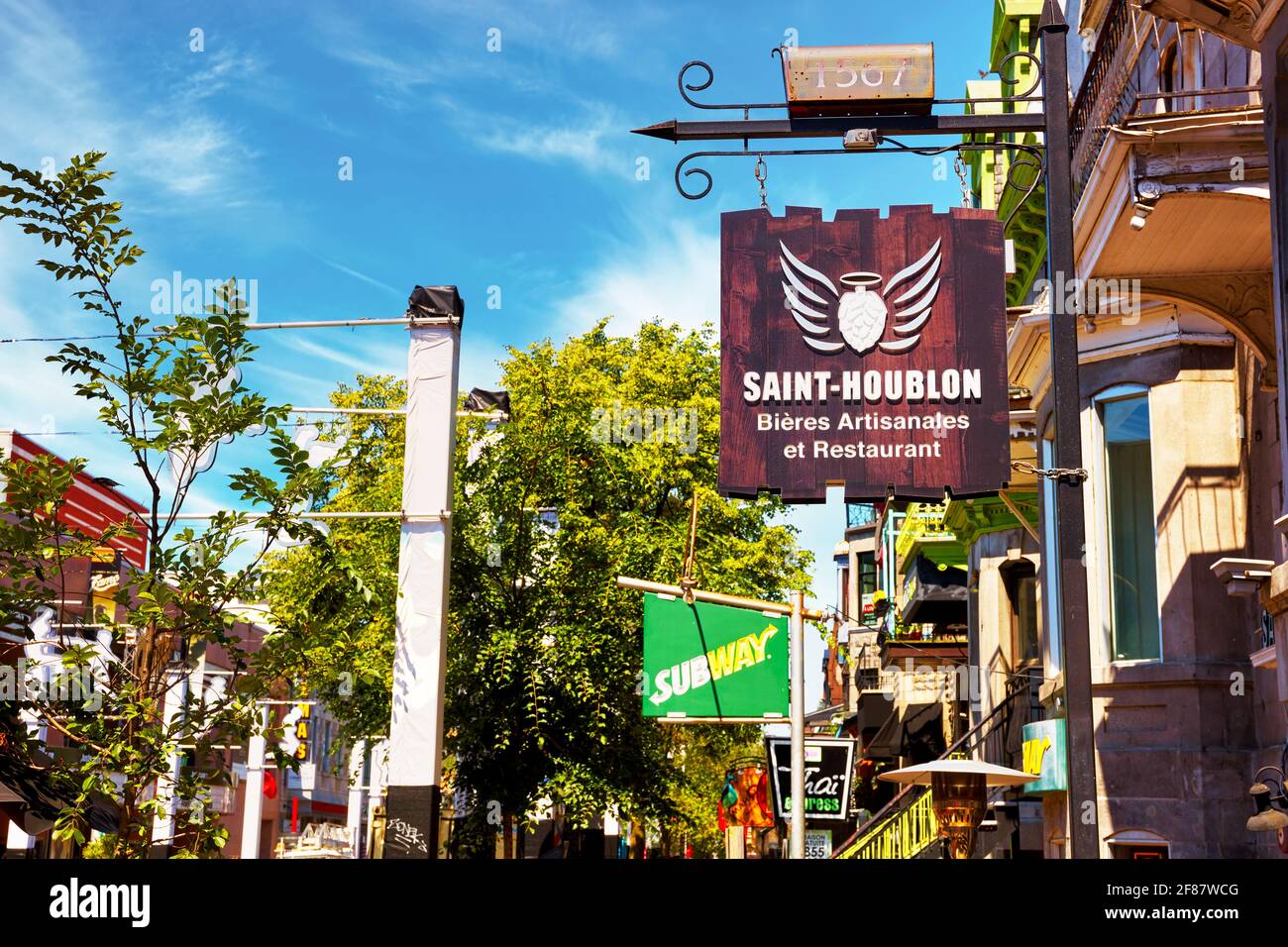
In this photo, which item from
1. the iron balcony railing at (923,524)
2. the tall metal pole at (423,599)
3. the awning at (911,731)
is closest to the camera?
the tall metal pole at (423,599)

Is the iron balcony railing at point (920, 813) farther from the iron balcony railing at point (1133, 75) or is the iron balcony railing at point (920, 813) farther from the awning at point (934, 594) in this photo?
the iron balcony railing at point (1133, 75)

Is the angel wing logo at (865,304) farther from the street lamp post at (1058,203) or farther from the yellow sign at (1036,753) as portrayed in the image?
the yellow sign at (1036,753)

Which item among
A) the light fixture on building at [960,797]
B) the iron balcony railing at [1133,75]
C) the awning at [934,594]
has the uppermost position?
the iron balcony railing at [1133,75]

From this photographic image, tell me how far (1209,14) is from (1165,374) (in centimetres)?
704

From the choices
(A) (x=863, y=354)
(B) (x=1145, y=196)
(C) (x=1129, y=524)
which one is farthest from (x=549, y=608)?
(B) (x=1145, y=196)

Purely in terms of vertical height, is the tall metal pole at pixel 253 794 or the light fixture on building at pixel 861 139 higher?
the light fixture on building at pixel 861 139

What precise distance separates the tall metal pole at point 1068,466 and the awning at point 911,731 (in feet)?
78.3

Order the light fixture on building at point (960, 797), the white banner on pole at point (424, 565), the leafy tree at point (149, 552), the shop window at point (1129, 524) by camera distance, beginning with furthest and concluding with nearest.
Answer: the shop window at point (1129, 524)
the white banner on pole at point (424, 565)
the light fixture on building at point (960, 797)
the leafy tree at point (149, 552)

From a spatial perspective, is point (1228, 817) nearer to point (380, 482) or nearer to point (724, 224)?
point (724, 224)

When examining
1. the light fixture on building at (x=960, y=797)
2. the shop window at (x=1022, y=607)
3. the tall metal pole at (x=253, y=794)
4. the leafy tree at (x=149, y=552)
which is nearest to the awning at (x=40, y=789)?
the leafy tree at (x=149, y=552)

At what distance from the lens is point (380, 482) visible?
1260 inches

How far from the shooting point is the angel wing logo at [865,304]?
433 inches

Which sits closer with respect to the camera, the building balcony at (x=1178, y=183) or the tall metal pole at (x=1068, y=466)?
the tall metal pole at (x=1068, y=466)
